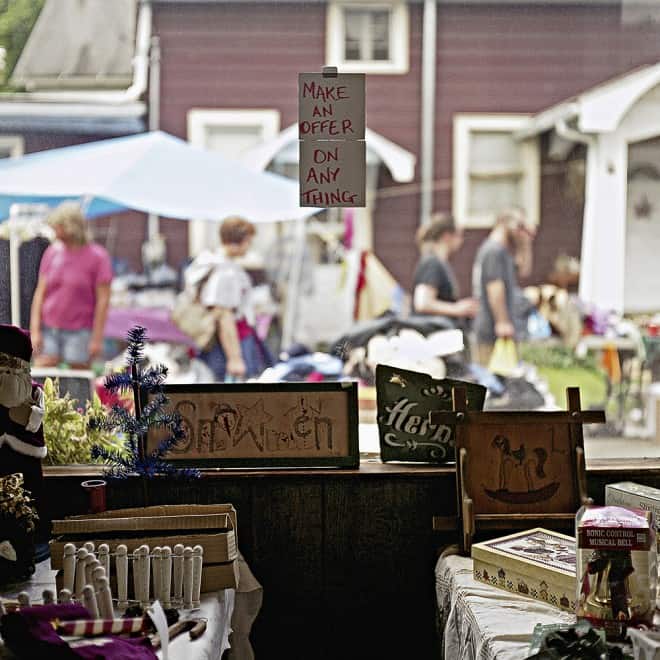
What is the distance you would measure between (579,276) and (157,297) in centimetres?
200

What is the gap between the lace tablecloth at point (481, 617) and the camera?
5.60 ft

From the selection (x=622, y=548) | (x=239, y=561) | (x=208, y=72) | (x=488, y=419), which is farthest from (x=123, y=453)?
(x=208, y=72)

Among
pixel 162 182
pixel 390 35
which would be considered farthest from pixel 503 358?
pixel 162 182

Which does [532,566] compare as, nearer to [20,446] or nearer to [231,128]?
[20,446]

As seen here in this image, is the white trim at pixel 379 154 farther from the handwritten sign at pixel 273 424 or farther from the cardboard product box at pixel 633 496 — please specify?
the cardboard product box at pixel 633 496

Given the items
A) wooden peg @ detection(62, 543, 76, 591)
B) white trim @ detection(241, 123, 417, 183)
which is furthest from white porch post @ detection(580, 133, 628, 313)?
wooden peg @ detection(62, 543, 76, 591)

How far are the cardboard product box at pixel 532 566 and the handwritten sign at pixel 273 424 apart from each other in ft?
1.58

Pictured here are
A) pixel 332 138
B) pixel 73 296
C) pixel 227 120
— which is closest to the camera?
pixel 332 138

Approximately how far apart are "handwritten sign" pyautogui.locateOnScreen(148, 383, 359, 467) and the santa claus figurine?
45 cm

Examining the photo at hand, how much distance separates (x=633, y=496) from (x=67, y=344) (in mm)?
2694

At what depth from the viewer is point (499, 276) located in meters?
4.80

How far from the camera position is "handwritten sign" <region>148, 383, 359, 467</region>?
2383 millimetres

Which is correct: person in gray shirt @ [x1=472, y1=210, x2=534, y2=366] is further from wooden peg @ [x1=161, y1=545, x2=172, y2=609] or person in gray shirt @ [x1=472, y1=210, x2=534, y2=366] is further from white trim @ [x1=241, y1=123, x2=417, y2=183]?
wooden peg @ [x1=161, y1=545, x2=172, y2=609]

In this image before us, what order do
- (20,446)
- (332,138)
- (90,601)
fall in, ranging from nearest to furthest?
(90,601) < (20,446) < (332,138)
